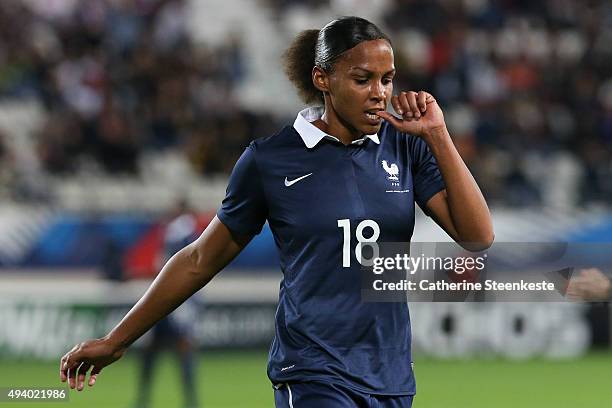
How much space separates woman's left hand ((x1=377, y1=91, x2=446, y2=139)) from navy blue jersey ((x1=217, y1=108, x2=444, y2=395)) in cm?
24

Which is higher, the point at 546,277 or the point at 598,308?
the point at 598,308

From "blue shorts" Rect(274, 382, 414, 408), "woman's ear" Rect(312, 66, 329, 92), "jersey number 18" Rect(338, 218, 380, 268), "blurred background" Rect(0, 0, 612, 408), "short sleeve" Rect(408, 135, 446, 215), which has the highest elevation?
"blurred background" Rect(0, 0, 612, 408)

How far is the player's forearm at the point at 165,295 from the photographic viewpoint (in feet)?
14.5

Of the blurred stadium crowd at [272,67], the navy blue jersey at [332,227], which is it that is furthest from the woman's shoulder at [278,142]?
the blurred stadium crowd at [272,67]

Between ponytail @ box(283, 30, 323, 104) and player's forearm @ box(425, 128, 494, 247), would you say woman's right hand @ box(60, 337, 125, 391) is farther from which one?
player's forearm @ box(425, 128, 494, 247)

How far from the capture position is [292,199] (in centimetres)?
424

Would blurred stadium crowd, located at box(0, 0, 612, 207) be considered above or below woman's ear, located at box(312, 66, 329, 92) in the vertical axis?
above

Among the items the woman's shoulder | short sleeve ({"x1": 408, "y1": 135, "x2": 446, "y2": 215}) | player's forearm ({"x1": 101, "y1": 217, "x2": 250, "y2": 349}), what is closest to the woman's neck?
the woman's shoulder

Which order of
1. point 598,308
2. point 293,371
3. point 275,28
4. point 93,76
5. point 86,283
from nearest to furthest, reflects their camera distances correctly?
point 293,371
point 86,283
point 598,308
point 93,76
point 275,28

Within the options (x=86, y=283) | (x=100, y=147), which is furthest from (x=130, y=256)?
(x=100, y=147)

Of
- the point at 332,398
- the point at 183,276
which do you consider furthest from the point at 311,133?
the point at 332,398

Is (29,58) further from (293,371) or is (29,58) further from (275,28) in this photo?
(293,371)

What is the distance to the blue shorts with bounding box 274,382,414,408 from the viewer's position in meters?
4.05

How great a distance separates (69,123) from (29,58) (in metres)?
1.35
